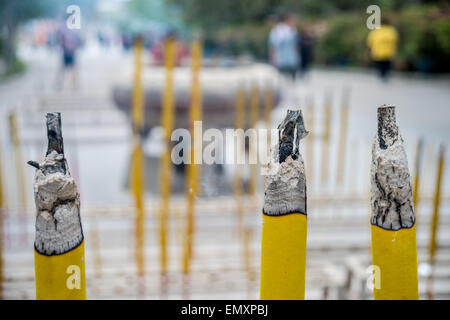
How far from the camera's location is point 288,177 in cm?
106

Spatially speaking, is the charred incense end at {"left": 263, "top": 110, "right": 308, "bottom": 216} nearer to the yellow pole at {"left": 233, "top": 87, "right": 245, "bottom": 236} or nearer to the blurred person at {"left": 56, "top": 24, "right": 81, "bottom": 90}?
the yellow pole at {"left": 233, "top": 87, "right": 245, "bottom": 236}

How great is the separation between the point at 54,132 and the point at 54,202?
13 centimetres

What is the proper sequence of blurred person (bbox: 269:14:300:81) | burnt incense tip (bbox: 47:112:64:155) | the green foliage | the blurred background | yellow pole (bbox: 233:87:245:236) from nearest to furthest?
burnt incense tip (bbox: 47:112:64:155) < the blurred background < yellow pole (bbox: 233:87:245:236) < blurred person (bbox: 269:14:300:81) < the green foliage

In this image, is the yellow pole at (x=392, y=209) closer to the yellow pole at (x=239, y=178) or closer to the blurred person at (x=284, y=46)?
the yellow pole at (x=239, y=178)

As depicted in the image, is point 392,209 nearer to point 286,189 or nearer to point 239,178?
point 286,189

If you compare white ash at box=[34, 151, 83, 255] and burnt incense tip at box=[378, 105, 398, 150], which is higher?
burnt incense tip at box=[378, 105, 398, 150]

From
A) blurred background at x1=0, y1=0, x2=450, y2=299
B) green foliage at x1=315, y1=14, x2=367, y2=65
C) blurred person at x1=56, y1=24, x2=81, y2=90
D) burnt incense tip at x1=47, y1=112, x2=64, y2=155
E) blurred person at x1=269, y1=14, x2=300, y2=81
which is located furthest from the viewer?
green foliage at x1=315, y1=14, x2=367, y2=65

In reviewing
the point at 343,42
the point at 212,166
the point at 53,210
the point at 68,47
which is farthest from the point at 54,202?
the point at 343,42

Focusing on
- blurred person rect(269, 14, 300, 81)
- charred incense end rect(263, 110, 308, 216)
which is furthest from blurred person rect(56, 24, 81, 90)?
charred incense end rect(263, 110, 308, 216)

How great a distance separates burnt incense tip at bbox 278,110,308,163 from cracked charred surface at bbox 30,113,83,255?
0.40 meters

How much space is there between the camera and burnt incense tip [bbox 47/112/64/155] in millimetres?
1007

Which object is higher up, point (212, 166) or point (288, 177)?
point (288, 177)

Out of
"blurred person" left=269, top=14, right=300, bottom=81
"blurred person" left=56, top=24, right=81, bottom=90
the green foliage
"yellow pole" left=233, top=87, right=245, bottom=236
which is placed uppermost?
the green foliage

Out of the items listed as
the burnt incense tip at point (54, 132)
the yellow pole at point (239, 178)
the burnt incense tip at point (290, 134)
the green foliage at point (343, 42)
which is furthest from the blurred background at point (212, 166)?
the green foliage at point (343, 42)
